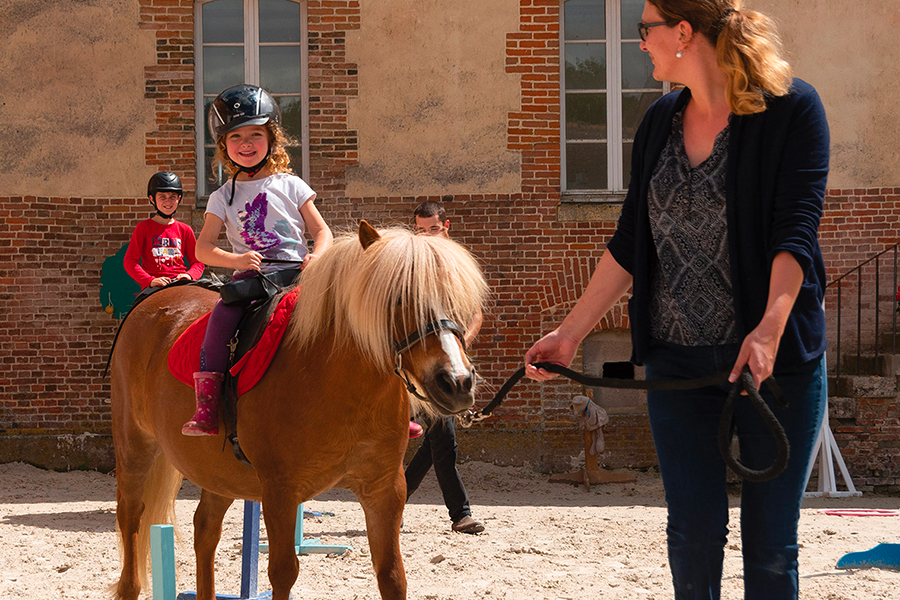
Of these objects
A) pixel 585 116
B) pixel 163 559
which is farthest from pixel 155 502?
pixel 585 116

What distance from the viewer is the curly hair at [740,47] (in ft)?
6.95

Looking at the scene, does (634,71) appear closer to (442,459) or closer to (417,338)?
(442,459)

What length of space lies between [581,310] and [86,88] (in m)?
8.69

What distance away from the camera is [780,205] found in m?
2.10

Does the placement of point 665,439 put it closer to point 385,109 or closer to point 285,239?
point 285,239

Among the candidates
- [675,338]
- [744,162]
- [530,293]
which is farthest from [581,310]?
[530,293]

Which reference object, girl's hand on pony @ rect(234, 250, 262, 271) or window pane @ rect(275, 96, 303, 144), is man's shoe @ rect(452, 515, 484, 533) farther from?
window pane @ rect(275, 96, 303, 144)

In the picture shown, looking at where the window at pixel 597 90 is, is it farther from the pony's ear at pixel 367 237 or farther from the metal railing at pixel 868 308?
the pony's ear at pixel 367 237

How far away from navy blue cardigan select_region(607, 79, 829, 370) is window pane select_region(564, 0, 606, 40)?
26.8 feet

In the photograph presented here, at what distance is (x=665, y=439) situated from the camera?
2.34 m

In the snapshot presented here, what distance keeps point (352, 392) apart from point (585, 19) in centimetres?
793

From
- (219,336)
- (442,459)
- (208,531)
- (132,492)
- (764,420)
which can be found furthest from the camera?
(442,459)

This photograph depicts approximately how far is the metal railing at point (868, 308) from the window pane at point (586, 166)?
284 cm

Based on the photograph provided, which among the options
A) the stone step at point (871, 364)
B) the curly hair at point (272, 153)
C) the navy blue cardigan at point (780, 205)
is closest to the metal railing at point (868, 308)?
the stone step at point (871, 364)
